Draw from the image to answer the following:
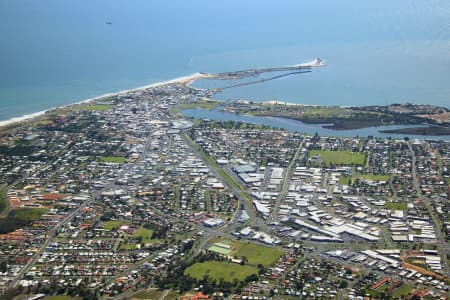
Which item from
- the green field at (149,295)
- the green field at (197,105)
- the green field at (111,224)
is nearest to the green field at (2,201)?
the green field at (111,224)

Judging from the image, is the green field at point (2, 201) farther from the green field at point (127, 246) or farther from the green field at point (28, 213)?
the green field at point (127, 246)

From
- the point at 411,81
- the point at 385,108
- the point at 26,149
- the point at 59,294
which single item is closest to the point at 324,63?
the point at 411,81

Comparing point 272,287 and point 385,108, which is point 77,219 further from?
point 385,108

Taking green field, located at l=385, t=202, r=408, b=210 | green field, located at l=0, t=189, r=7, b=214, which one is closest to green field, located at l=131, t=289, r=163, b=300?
green field, located at l=0, t=189, r=7, b=214

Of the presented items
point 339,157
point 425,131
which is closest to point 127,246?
point 339,157

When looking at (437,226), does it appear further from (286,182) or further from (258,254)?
(286,182)
